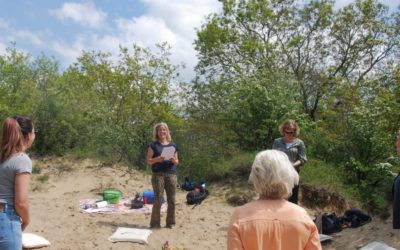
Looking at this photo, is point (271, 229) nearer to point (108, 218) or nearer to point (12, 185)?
point (12, 185)

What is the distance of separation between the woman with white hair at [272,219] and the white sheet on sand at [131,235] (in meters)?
4.46

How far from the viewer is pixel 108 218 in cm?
802

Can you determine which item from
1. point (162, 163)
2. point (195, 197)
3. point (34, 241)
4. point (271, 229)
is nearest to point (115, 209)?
point (195, 197)

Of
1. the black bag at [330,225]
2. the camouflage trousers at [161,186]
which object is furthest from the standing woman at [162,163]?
the black bag at [330,225]

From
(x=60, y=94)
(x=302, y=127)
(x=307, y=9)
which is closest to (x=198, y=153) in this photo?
(x=302, y=127)

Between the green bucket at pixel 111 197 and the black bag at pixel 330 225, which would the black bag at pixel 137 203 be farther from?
the black bag at pixel 330 225

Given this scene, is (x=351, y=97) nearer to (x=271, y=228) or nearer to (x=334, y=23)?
(x=334, y=23)

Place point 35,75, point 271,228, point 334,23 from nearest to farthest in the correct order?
point 271,228 → point 35,75 → point 334,23

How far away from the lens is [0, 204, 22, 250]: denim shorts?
2957 mm

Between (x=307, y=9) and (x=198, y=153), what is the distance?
1013cm

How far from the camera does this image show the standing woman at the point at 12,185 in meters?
2.99

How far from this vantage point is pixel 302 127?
11188 millimetres

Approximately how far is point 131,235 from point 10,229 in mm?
3729

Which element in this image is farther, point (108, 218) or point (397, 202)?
point (108, 218)
